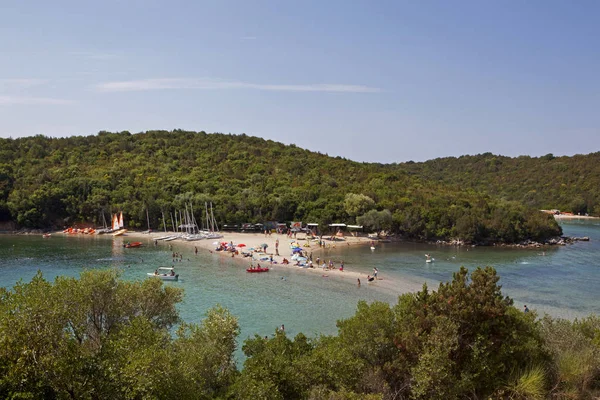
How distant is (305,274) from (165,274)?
53.9 feet

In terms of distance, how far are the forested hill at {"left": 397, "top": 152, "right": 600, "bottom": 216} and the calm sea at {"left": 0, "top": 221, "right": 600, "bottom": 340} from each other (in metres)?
73.2

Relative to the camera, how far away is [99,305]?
75.5ft

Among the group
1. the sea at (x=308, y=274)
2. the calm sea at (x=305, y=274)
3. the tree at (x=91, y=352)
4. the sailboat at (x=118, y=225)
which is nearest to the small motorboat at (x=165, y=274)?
the calm sea at (x=305, y=274)

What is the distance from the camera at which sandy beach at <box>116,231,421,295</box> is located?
55094mm

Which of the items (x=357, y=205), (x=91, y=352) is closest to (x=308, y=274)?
(x=357, y=205)

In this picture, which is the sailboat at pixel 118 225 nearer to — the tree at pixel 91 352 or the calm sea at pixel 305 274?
the calm sea at pixel 305 274

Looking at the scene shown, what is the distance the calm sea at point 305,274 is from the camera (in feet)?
144

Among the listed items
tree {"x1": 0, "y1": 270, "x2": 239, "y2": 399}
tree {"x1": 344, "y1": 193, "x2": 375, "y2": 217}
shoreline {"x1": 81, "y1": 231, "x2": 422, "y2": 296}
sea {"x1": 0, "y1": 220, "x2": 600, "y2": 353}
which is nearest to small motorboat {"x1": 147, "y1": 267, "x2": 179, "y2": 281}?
sea {"x1": 0, "y1": 220, "x2": 600, "y2": 353}

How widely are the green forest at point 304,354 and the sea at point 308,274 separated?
37.1 feet

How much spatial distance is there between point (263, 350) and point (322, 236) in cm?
6813

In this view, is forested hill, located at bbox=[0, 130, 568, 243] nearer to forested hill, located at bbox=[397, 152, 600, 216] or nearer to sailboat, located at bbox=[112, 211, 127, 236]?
sailboat, located at bbox=[112, 211, 127, 236]

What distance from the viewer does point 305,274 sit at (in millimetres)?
59438

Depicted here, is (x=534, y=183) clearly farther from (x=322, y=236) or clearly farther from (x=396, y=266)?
(x=396, y=266)

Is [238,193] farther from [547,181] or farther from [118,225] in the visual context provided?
[547,181]
